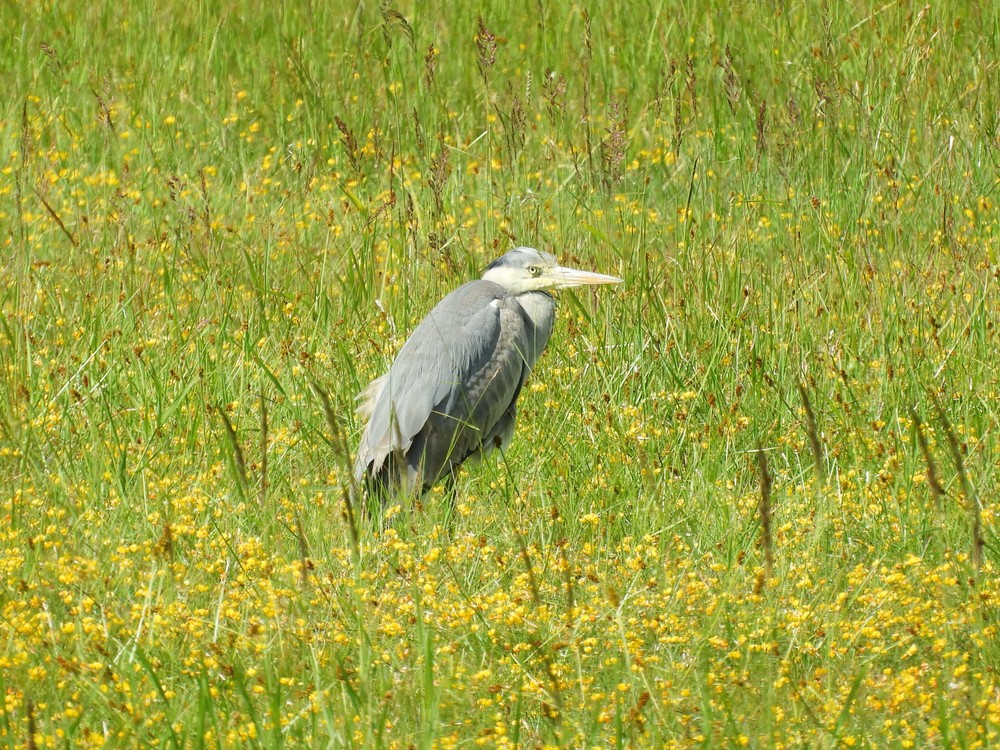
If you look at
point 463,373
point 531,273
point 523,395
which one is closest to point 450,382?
point 463,373

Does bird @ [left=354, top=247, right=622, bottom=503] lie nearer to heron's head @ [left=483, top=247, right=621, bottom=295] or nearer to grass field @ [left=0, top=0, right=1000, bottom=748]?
heron's head @ [left=483, top=247, right=621, bottom=295]

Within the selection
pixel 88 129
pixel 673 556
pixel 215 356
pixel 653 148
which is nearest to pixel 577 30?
pixel 653 148

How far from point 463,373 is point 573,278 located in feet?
1.78

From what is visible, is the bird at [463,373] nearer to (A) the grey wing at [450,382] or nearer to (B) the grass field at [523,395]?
(A) the grey wing at [450,382]

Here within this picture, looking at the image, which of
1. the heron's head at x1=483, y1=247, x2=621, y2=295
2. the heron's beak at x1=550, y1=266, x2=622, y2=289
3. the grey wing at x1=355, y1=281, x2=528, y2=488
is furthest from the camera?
the heron's head at x1=483, y1=247, x2=621, y2=295

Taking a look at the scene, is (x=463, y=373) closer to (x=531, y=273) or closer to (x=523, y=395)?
(x=523, y=395)

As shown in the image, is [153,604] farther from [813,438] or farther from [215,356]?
[215,356]

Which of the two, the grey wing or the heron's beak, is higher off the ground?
the heron's beak

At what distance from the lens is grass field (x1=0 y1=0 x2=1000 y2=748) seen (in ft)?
8.04

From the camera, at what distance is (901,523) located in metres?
3.16

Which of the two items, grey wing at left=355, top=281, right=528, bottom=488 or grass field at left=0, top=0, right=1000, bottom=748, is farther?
grey wing at left=355, top=281, right=528, bottom=488

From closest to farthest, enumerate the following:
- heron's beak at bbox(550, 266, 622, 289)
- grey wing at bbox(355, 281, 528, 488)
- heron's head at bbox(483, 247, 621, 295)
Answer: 1. grey wing at bbox(355, 281, 528, 488)
2. heron's beak at bbox(550, 266, 622, 289)
3. heron's head at bbox(483, 247, 621, 295)

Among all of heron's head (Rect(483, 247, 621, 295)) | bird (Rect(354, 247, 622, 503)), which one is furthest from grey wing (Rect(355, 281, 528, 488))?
heron's head (Rect(483, 247, 621, 295))

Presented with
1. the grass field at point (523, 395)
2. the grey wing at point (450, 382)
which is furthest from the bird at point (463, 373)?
the grass field at point (523, 395)
